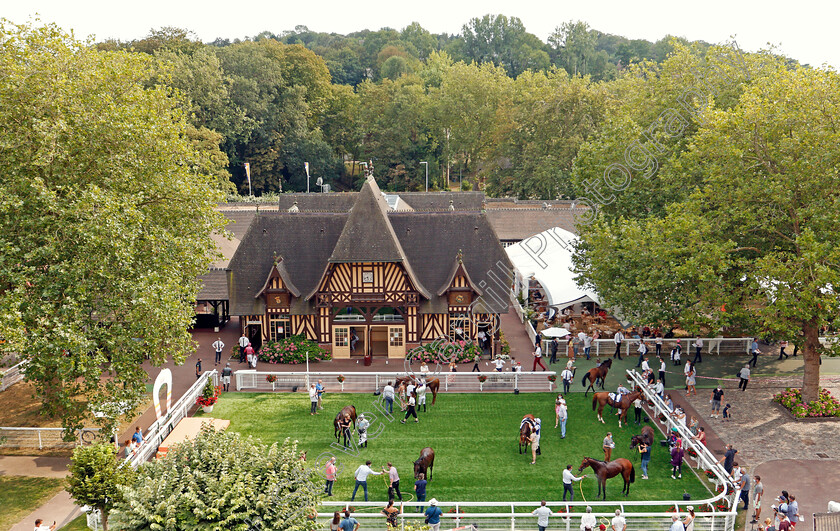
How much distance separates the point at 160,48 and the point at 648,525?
65850 millimetres

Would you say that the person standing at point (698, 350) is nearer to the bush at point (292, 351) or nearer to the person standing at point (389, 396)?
the person standing at point (389, 396)

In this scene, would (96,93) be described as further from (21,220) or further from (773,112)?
(773,112)

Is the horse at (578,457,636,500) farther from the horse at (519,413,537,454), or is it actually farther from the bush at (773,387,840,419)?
the bush at (773,387,840,419)

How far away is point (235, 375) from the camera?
96.1 ft

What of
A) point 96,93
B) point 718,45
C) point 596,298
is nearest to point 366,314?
point 596,298

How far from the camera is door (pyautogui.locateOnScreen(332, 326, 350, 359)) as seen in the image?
105 feet

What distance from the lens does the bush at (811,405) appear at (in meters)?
25.5

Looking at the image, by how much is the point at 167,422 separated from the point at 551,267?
21156 millimetres

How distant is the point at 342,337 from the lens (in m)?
32.2

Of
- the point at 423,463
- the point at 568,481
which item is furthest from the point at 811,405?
the point at 423,463

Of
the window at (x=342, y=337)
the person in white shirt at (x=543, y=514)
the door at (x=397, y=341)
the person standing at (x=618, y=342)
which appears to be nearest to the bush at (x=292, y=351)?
the window at (x=342, y=337)

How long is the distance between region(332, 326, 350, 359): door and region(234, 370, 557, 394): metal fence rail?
344cm

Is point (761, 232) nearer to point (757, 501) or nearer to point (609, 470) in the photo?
point (757, 501)

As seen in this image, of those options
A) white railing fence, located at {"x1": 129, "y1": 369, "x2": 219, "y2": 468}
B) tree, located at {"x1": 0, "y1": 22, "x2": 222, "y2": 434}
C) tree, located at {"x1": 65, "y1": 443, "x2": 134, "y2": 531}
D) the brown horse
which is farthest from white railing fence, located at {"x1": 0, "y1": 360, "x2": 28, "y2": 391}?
the brown horse
